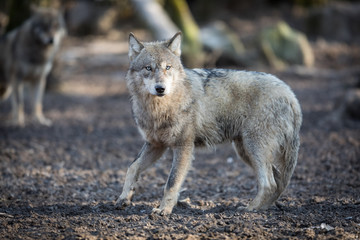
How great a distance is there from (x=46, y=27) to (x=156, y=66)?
18.6ft

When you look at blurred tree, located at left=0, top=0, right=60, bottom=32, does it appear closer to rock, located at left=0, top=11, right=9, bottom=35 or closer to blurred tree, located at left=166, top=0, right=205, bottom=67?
rock, located at left=0, top=11, right=9, bottom=35

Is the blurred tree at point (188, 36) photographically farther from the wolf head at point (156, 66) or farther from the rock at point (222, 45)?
the wolf head at point (156, 66)

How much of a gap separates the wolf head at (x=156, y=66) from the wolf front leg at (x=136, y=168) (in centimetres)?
77

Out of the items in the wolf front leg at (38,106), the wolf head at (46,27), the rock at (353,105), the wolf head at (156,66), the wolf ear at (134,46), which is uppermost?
the wolf head at (46,27)

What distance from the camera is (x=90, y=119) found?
32.9 ft

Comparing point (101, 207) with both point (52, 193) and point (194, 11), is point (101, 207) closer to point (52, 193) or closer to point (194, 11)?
point (52, 193)

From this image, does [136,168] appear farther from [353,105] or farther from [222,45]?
[222,45]

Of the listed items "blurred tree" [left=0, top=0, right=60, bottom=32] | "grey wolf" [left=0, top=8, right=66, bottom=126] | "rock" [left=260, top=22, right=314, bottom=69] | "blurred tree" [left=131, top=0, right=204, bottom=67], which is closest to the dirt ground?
"grey wolf" [left=0, top=8, right=66, bottom=126]

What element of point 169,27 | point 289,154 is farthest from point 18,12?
point 289,154

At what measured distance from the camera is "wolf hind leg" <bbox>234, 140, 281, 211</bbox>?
4938 millimetres

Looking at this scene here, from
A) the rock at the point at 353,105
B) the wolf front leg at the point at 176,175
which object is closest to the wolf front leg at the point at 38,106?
the wolf front leg at the point at 176,175

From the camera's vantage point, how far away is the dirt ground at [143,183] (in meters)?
4.27

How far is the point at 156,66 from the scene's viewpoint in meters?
4.98

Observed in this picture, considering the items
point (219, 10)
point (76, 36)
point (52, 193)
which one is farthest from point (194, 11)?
point (52, 193)
